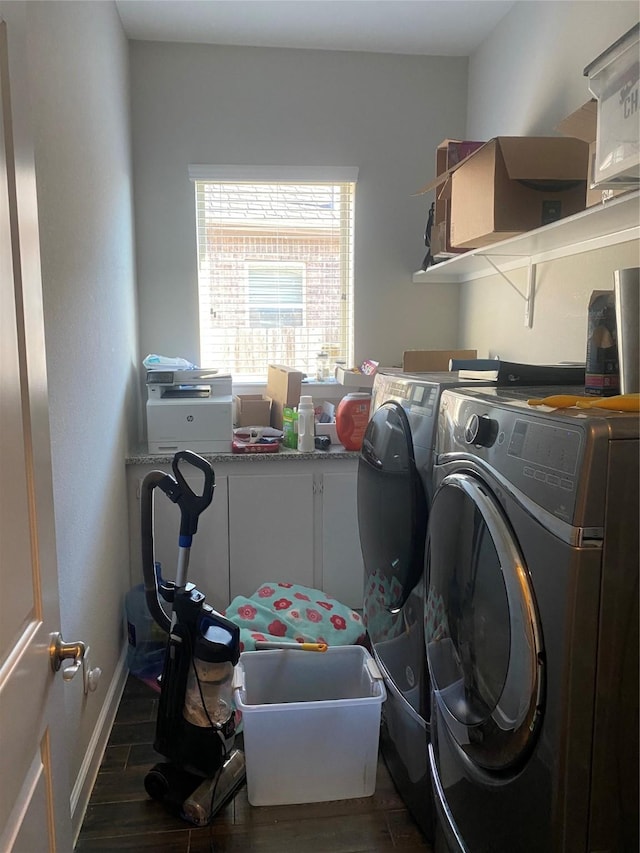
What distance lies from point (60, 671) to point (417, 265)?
2713mm

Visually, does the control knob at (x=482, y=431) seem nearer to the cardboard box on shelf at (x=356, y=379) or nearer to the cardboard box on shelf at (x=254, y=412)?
the cardboard box on shelf at (x=356, y=379)

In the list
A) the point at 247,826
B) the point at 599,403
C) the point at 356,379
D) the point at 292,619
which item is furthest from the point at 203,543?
the point at 599,403

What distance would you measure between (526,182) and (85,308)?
4.85 feet

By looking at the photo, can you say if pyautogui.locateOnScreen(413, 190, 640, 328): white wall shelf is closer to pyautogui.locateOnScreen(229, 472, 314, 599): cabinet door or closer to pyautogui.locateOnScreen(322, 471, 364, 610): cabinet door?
pyautogui.locateOnScreen(322, 471, 364, 610): cabinet door

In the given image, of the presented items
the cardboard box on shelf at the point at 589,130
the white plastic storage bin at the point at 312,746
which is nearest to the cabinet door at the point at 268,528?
the white plastic storage bin at the point at 312,746

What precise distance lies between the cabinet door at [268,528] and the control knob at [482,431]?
158cm

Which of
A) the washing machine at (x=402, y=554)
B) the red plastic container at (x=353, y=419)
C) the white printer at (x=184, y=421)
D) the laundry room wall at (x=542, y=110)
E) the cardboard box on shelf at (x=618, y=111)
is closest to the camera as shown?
the cardboard box on shelf at (x=618, y=111)

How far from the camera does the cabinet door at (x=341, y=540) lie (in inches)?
109

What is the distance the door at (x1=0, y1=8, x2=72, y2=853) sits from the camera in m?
0.77

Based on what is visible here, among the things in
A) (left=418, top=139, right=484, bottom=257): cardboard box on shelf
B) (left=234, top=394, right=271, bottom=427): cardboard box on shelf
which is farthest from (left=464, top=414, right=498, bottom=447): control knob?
(left=234, top=394, right=271, bottom=427): cardboard box on shelf

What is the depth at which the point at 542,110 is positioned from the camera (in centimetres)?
238

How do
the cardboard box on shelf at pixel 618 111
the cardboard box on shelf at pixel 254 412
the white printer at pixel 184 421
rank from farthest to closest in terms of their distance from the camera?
the cardboard box on shelf at pixel 254 412, the white printer at pixel 184 421, the cardboard box on shelf at pixel 618 111

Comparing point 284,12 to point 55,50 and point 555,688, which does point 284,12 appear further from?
point 555,688

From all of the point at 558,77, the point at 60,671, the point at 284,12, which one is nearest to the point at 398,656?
the point at 60,671
